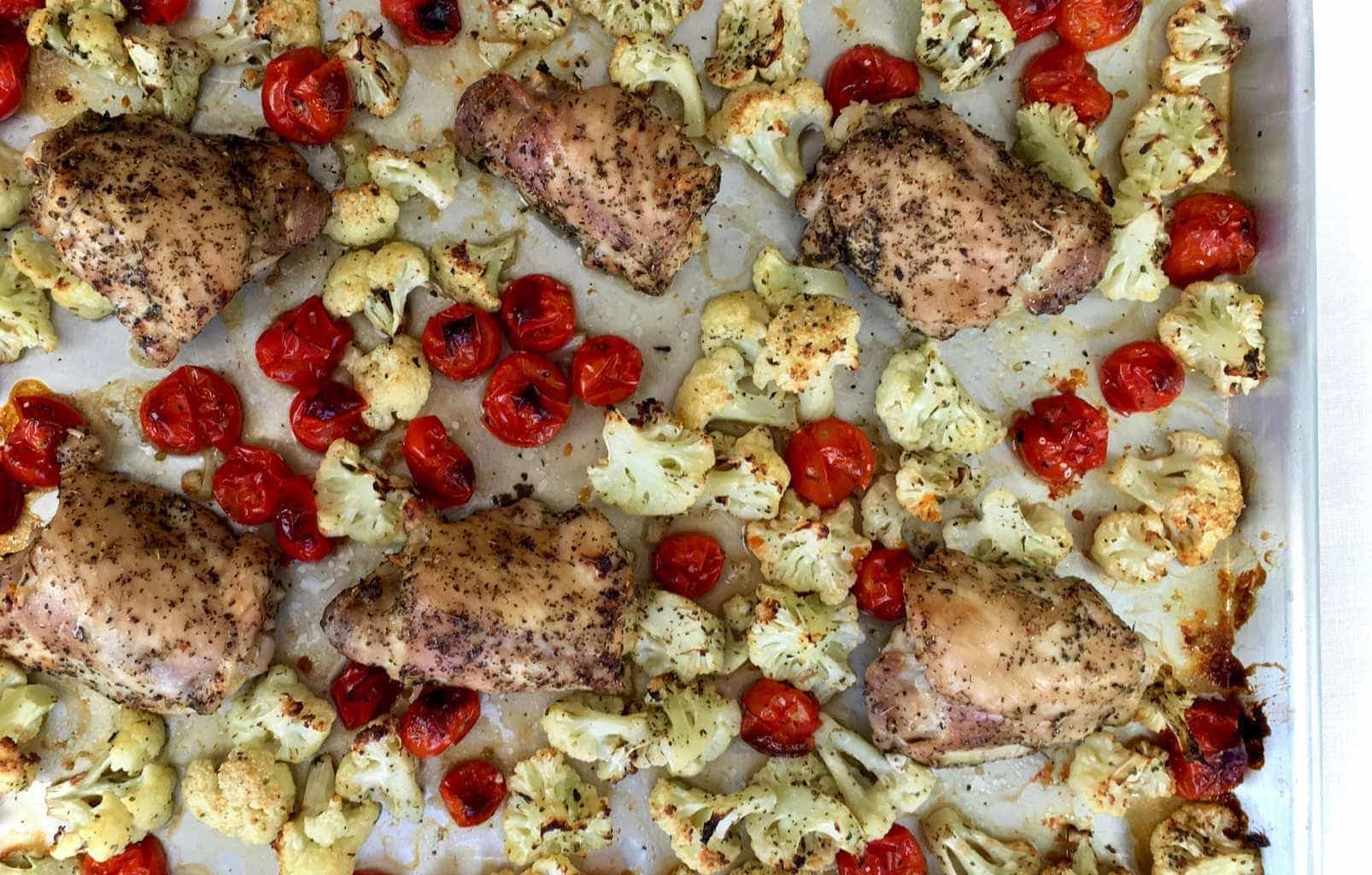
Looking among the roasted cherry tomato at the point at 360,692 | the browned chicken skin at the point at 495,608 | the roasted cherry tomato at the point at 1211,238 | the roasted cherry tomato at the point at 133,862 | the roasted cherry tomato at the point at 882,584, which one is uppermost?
the roasted cherry tomato at the point at 1211,238

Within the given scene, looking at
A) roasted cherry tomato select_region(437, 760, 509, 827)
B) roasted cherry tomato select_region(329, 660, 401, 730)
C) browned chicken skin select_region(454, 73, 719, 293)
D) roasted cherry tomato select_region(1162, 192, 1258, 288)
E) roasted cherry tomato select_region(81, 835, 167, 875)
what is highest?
roasted cherry tomato select_region(1162, 192, 1258, 288)

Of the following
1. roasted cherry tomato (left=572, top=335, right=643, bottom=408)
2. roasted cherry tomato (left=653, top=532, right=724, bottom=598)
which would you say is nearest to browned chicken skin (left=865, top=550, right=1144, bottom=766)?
roasted cherry tomato (left=653, top=532, right=724, bottom=598)

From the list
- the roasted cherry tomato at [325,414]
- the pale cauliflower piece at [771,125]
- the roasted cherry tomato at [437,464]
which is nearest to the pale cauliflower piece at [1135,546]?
the pale cauliflower piece at [771,125]

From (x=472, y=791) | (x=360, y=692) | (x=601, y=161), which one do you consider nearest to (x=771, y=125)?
(x=601, y=161)

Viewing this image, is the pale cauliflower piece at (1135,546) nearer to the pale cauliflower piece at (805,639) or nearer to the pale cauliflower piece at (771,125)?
the pale cauliflower piece at (805,639)

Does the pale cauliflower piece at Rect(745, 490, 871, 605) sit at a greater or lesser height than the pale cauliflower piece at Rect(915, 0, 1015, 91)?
lesser

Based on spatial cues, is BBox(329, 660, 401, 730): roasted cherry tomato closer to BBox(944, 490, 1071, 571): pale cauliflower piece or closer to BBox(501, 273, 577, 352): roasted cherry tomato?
BBox(501, 273, 577, 352): roasted cherry tomato
